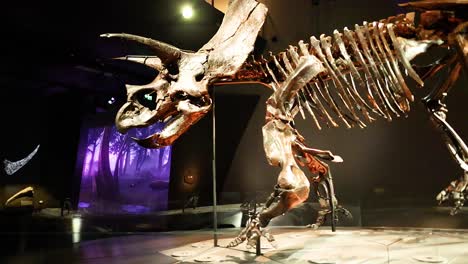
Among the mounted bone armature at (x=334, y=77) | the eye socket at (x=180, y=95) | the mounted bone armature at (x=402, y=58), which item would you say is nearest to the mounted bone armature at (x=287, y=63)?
the mounted bone armature at (x=334, y=77)

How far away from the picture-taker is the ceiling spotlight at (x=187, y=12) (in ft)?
20.5

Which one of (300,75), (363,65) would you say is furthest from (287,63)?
(363,65)

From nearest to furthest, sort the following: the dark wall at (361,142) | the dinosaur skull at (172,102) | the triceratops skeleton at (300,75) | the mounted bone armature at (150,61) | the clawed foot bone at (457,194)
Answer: the triceratops skeleton at (300,75)
the clawed foot bone at (457,194)
the dinosaur skull at (172,102)
the mounted bone armature at (150,61)
the dark wall at (361,142)

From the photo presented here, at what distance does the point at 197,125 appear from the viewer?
23.9ft

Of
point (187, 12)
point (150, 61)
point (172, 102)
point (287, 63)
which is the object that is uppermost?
point (187, 12)

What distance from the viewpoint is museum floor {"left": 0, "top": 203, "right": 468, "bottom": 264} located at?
4062 millimetres

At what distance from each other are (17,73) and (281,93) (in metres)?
3.16

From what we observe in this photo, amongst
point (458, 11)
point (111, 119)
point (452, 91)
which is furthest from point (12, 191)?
point (452, 91)

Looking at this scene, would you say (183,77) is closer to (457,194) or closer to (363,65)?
(363,65)

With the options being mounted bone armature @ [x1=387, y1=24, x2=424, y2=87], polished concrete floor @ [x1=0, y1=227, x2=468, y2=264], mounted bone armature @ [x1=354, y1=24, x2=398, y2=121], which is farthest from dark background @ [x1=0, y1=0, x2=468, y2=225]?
mounted bone armature @ [x1=387, y1=24, x2=424, y2=87]

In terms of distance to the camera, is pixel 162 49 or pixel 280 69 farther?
pixel 280 69

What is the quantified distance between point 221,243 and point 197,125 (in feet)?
8.77

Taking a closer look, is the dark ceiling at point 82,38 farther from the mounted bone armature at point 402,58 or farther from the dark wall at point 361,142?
the mounted bone armature at point 402,58

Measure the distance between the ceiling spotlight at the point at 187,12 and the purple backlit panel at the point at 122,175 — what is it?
1.85m
